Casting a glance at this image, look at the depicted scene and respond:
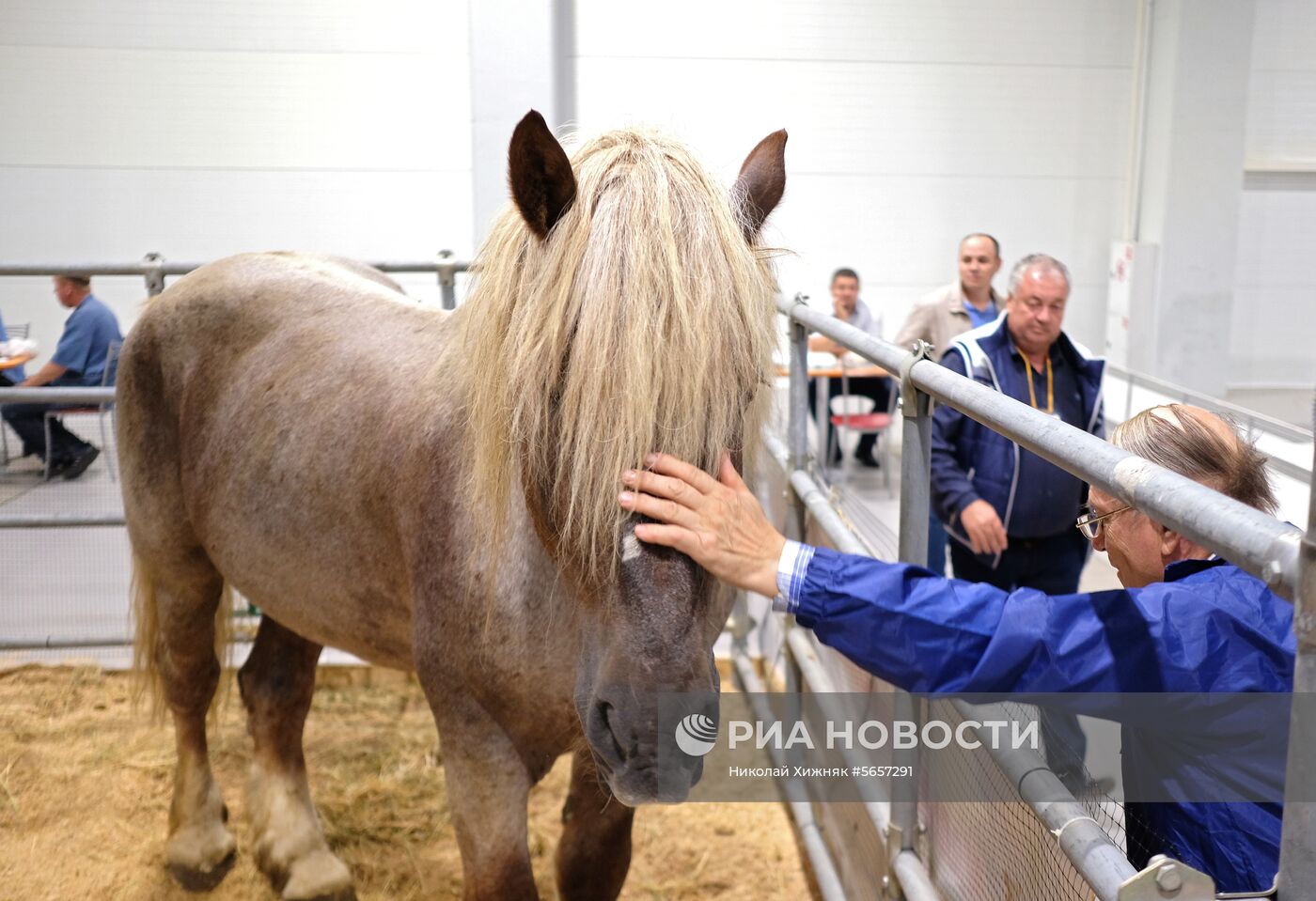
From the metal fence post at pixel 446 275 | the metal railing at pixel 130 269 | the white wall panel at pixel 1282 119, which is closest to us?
the metal railing at pixel 130 269

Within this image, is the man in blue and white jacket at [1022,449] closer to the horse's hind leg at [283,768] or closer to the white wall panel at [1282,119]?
the horse's hind leg at [283,768]

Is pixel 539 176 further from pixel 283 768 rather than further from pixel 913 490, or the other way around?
pixel 283 768

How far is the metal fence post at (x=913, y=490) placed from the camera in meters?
1.61

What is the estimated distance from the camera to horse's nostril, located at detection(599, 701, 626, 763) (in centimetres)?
130

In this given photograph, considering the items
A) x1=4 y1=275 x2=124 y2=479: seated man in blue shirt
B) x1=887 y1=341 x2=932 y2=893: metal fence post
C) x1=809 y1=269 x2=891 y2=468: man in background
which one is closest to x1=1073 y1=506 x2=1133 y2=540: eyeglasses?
x1=887 y1=341 x2=932 y2=893: metal fence post

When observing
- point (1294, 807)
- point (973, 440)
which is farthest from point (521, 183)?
point (973, 440)

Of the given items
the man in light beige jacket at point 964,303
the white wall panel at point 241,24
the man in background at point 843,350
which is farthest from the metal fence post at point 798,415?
the white wall panel at point 241,24

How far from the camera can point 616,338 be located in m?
1.28

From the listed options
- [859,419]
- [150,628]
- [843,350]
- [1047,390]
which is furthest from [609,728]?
[843,350]

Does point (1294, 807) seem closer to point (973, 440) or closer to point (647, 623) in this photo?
point (647, 623)

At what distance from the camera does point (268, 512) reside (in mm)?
2207

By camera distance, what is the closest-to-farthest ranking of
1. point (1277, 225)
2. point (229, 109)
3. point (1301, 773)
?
point (1301, 773)
point (1277, 225)
point (229, 109)

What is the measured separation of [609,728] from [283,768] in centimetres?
180

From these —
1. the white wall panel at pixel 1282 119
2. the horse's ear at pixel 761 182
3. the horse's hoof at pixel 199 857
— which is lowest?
the horse's hoof at pixel 199 857
